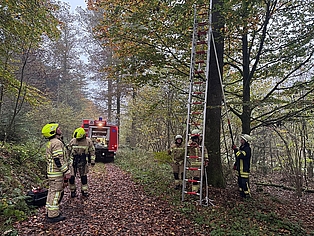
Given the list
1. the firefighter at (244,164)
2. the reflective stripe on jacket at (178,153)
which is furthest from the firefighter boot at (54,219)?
the firefighter at (244,164)

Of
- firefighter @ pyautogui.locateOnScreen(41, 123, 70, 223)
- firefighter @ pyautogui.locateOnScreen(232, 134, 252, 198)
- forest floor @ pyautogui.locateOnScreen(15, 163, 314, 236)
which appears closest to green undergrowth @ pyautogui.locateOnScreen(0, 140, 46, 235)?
forest floor @ pyautogui.locateOnScreen(15, 163, 314, 236)

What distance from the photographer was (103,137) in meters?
13.3

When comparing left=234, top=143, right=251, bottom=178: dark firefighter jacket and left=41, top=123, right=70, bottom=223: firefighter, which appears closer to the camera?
left=41, top=123, right=70, bottom=223: firefighter

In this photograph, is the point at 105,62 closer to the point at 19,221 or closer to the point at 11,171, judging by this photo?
the point at 11,171

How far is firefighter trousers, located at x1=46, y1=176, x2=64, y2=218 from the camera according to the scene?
4516mm

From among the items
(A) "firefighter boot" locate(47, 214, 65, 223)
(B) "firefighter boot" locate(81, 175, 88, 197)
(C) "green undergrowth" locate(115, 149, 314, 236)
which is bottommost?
(C) "green undergrowth" locate(115, 149, 314, 236)

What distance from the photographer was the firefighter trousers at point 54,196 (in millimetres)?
4516

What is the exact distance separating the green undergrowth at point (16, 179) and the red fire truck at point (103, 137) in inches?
183

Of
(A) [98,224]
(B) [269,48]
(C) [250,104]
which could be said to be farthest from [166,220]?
(B) [269,48]

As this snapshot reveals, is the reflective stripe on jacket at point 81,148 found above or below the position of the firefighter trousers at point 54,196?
above

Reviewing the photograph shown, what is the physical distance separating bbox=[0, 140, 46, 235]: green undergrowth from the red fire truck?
15.3 ft

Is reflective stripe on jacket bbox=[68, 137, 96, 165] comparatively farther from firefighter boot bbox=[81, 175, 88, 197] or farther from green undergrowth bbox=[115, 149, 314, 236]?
green undergrowth bbox=[115, 149, 314, 236]

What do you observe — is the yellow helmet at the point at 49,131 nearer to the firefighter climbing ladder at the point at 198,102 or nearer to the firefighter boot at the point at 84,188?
the firefighter boot at the point at 84,188

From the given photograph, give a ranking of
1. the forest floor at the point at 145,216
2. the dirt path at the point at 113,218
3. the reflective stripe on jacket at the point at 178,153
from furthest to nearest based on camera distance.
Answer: the reflective stripe on jacket at the point at 178,153 → the forest floor at the point at 145,216 → the dirt path at the point at 113,218
